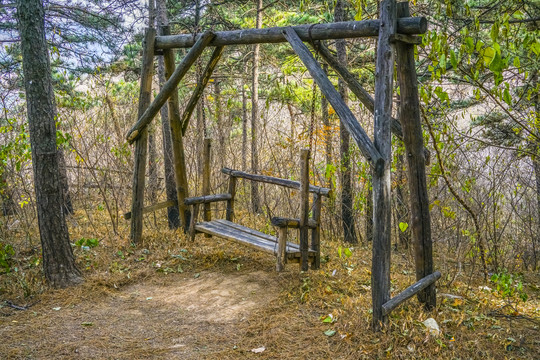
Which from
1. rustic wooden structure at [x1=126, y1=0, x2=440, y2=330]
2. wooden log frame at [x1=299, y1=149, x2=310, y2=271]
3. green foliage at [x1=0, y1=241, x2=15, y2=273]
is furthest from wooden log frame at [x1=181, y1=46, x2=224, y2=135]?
green foliage at [x1=0, y1=241, x2=15, y2=273]

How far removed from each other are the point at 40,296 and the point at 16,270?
0.69 meters

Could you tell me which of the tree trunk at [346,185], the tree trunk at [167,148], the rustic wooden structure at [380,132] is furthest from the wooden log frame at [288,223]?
the tree trunk at [167,148]

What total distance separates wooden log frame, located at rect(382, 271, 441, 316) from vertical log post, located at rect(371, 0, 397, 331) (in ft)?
0.18

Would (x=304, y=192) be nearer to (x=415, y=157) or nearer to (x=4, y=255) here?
(x=415, y=157)

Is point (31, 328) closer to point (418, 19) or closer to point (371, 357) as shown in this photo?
point (371, 357)

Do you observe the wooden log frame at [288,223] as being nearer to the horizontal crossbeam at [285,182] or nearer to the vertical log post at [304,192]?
the vertical log post at [304,192]

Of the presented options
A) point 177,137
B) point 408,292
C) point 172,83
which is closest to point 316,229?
point 408,292

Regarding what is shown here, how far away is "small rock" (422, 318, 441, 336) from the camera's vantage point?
13.9 ft

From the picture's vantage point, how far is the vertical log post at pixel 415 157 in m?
4.41

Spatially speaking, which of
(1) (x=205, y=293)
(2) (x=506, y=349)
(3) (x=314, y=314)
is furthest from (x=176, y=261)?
(2) (x=506, y=349)

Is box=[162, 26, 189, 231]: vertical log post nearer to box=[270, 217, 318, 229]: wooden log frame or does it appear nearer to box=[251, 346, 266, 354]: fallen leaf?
box=[270, 217, 318, 229]: wooden log frame

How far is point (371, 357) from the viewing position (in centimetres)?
405

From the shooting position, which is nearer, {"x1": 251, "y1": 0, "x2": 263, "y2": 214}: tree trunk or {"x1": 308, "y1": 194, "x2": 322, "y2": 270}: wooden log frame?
{"x1": 308, "y1": 194, "x2": 322, "y2": 270}: wooden log frame

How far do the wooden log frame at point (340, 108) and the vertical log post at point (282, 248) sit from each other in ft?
5.55
